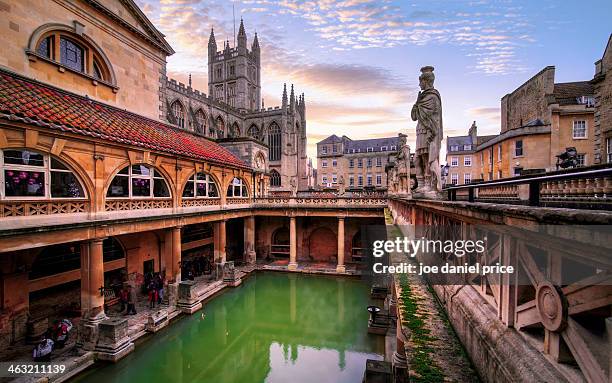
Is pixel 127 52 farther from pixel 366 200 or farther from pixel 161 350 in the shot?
pixel 366 200

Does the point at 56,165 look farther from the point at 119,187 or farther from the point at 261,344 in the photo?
the point at 261,344

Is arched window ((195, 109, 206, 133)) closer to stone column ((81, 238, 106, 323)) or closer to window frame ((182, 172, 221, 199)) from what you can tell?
window frame ((182, 172, 221, 199))

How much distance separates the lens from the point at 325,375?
32.7 feet

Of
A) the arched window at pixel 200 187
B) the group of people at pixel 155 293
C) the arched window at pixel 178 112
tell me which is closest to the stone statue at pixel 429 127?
the arched window at pixel 200 187

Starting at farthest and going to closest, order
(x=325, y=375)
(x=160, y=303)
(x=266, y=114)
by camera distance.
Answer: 1. (x=266, y=114)
2. (x=160, y=303)
3. (x=325, y=375)

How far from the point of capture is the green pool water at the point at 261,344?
988cm

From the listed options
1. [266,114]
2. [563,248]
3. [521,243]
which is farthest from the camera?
[266,114]

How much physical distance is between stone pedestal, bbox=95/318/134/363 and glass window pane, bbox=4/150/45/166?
6116 mm

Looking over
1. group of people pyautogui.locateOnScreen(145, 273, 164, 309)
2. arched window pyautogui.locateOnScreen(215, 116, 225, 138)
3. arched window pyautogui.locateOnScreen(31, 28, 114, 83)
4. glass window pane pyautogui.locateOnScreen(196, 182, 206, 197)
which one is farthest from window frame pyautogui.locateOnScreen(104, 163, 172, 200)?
arched window pyautogui.locateOnScreen(215, 116, 225, 138)

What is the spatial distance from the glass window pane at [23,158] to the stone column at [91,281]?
131 inches

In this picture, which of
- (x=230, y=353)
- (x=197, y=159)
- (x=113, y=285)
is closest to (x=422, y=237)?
(x=230, y=353)

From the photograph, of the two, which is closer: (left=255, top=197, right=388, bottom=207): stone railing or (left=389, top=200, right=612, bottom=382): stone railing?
(left=389, top=200, right=612, bottom=382): stone railing

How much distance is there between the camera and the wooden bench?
14.3 metres

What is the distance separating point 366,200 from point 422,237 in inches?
553
